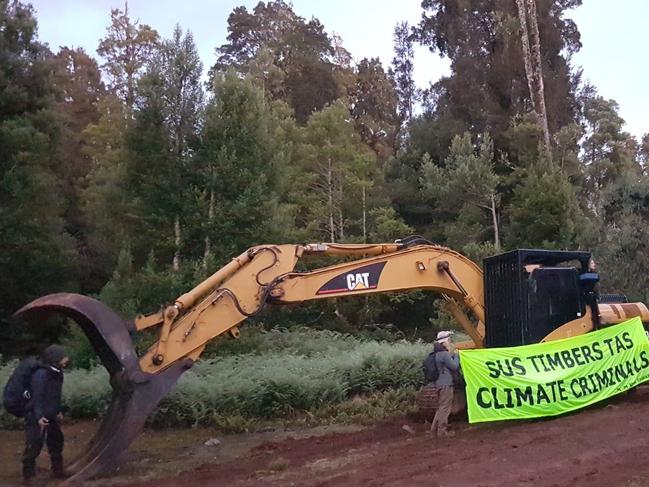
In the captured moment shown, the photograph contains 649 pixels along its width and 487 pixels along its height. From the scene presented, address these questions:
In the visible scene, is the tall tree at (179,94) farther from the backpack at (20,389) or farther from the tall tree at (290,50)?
the tall tree at (290,50)

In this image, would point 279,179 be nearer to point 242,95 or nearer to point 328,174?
point 242,95

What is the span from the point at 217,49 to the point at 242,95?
1255 inches

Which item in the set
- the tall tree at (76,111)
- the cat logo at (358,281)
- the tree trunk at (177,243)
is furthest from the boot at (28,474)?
the tall tree at (76,111)

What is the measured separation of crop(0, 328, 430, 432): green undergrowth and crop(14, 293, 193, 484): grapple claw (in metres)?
3.48

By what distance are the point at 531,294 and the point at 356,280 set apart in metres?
2.63

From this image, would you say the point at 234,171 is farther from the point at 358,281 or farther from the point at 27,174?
the point at 358,281

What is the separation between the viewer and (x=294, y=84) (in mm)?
43750

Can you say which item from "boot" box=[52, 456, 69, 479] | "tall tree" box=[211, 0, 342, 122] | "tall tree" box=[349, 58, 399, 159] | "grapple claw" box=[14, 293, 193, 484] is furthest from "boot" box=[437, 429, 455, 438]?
"tall tree" box=[349, 58, 399, 159]

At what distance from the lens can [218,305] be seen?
909 centimetres

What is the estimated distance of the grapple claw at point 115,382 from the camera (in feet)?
25.8

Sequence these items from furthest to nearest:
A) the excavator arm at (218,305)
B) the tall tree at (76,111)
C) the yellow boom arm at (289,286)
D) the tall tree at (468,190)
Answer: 1. the tall tree at (76,111)
2. the tall tree at (468,190)
3. the yellow boom arm at (289,286)
4. the excavator arm at (218,305)

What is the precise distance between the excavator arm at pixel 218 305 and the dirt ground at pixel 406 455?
27.3 inches

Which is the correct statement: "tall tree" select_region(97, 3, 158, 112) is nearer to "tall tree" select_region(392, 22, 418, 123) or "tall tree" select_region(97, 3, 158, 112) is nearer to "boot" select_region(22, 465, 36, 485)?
"tall tree" select_region(392, 22, 418, 123)

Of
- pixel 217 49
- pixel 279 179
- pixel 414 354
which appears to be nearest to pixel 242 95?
pixel 279 179
